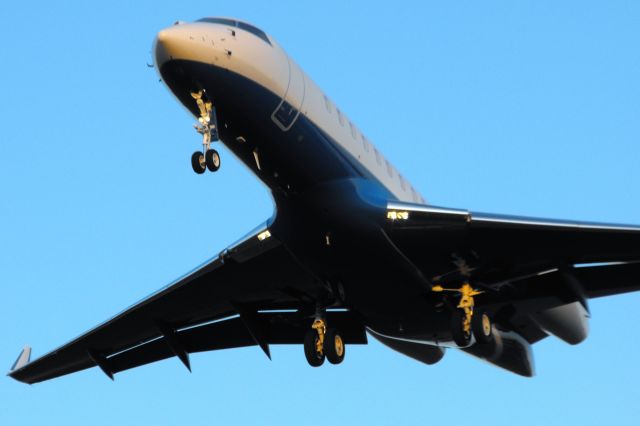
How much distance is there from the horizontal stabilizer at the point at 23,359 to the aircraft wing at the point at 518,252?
13.9 m

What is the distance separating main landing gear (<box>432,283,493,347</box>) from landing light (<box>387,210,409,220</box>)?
2.62 m

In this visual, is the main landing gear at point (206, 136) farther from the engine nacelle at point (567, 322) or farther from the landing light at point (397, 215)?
the engine nacelle at point (567, 322)

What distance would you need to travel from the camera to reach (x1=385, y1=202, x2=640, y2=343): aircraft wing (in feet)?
90.8

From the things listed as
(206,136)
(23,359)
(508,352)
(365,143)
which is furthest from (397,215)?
(23,359)

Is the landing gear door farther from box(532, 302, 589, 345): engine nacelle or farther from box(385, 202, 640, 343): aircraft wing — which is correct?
box(532, 302, 589, 345): engine nacelle

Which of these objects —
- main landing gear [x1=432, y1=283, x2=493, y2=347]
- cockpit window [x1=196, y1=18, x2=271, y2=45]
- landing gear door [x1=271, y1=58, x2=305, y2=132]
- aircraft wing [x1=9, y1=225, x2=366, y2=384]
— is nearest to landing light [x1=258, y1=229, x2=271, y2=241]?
aircraft wing [x1=9, y1=225, x2=366, y2=384]

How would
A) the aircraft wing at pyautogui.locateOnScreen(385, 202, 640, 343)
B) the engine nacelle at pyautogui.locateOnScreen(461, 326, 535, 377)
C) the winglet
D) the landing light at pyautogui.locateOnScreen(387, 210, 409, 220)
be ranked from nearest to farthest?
the landing light at pyautogui.locateOnScreen(387, 210, 409, 220)
the aircraft wing at pyautogui.locateOnScreen(385, 202, 640, 343)
the engine nacelle at pyautogui.locateOnScreen(461, 326, 535, 377)
the winglet

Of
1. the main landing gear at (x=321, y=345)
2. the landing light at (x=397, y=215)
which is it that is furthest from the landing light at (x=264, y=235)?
the landing light at (x=397, y=215)

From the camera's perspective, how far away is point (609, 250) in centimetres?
2847

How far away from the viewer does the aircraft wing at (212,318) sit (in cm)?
3056

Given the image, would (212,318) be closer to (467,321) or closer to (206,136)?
(467,321)

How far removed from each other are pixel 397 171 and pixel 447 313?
13.0ft

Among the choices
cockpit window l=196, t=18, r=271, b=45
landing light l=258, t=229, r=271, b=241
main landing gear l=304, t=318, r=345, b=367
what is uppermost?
cockpit window l=196, t=18, r=271, b=45

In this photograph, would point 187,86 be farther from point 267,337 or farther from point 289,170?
point 267,337
